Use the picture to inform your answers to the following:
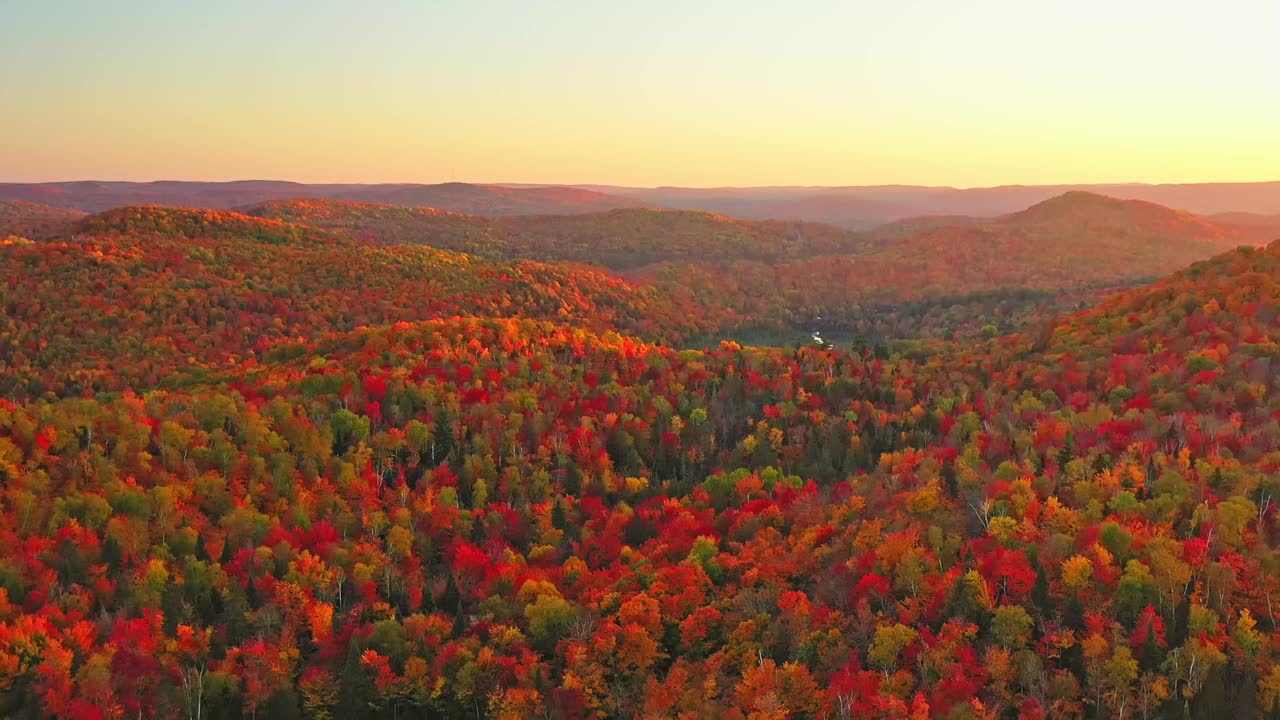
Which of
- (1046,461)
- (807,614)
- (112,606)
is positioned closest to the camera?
(807,614)

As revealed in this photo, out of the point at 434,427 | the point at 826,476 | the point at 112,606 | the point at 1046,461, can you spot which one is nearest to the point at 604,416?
the point at 434,427

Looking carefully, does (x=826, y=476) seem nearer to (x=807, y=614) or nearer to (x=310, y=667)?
(x=807, y=614)

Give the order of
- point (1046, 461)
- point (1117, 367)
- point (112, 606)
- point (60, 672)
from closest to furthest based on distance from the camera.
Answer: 1. point (60, 672)
2. point (112, 606)
3. point (1046, 461)
4. point (1117, 367)

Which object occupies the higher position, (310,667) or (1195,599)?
(1195,599)

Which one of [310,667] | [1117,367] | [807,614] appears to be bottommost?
[310,667]

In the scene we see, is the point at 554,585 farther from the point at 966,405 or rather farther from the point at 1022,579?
the point at 966,405

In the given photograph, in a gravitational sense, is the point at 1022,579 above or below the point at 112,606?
above

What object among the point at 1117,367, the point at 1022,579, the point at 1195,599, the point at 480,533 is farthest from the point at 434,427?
the point at 1117,367

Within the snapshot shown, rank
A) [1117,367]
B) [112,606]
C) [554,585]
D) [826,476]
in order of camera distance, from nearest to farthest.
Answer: [112,606]
[554,585]
[826,476]
[1117,367]

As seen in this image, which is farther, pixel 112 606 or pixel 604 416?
pixel 604 416
